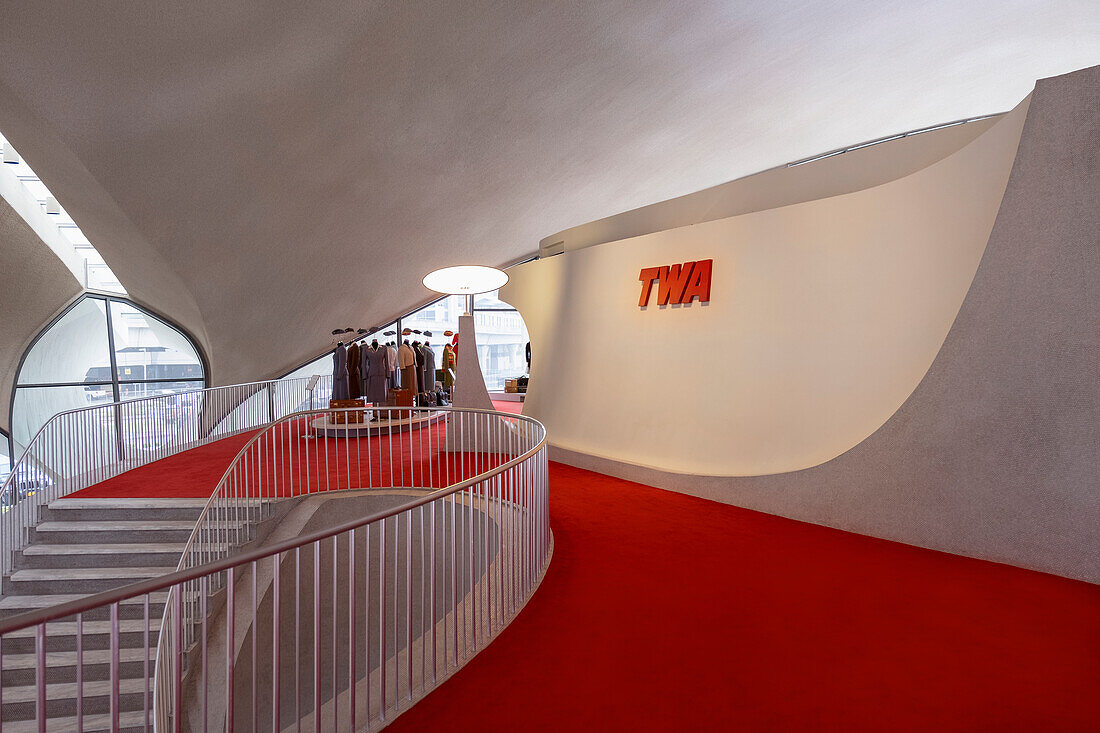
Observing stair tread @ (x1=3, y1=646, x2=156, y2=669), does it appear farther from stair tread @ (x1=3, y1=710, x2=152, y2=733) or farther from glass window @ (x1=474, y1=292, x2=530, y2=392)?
glass window @ (x1=474, y1=292, x2=530, y2=392)

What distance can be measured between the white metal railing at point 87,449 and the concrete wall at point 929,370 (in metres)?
5.89

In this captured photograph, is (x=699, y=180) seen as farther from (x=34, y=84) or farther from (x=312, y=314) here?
(x=34, y=84)

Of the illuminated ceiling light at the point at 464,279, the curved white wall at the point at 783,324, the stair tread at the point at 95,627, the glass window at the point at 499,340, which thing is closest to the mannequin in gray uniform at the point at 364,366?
the illuminated ceiling light at the point at 464,279

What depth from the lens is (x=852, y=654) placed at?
8.99 ft

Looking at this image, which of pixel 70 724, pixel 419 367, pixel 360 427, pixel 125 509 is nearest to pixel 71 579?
pixel 125 509

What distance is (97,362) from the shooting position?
1177 centimetres

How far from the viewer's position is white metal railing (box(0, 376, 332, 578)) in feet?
18.5

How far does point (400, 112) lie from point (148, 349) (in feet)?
27.9

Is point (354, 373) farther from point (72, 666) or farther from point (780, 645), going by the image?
point (780, 645)

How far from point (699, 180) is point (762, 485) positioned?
34.5ft

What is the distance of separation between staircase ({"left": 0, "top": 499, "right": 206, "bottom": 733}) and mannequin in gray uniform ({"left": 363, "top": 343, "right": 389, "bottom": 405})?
4251mm

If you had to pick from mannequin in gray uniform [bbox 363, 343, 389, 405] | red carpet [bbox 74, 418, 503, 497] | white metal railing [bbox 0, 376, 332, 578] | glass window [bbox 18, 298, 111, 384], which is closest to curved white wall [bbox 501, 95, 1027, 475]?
red carpet [bbox 74, 418, 503, 497]

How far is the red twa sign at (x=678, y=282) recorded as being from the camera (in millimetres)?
5801

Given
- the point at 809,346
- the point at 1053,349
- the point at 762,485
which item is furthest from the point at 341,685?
the point at 1053,349
